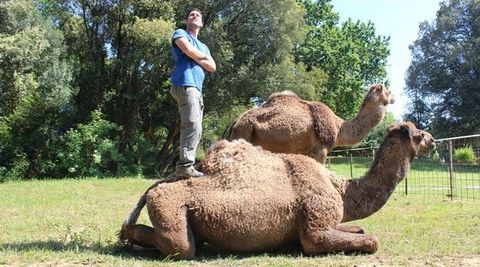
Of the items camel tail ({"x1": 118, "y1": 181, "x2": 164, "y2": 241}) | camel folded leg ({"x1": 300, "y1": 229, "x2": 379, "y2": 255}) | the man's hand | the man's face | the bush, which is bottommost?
camel folded leg ({"x1": 300, "y1": 229, "x2": 379, "y2": 255})

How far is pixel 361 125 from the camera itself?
7680mm

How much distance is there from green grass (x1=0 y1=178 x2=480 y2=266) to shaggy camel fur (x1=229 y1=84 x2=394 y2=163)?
4.96 feet

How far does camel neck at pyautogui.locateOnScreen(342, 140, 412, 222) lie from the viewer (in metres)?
6.18

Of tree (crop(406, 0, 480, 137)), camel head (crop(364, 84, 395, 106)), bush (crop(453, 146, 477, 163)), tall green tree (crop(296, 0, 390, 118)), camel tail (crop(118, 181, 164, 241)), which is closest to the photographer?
camel tail (crop(118, 181, 164, 241))

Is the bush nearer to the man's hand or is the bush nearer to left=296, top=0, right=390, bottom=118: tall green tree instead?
the man's hand

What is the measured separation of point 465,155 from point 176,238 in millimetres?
14884

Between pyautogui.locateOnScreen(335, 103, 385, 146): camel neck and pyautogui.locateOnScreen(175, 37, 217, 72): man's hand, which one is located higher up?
pyautogui.locateOnScreen(175, 37, 217, 72): man's hand

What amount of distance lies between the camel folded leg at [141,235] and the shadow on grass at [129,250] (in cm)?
12

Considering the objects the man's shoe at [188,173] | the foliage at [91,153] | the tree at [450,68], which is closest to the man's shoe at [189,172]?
the man's shoe at [188,173]

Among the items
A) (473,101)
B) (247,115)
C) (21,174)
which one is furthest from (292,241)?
(473,101)

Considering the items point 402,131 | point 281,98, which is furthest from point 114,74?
point 402,131

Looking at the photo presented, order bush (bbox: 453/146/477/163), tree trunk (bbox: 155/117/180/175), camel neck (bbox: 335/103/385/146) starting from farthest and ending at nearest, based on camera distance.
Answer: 1. tree trunk (bbox: 155/117/180/175)
2. bush (bbox: 453/146/477/163)
3. camel neck (bbox: 335/103/385/146)

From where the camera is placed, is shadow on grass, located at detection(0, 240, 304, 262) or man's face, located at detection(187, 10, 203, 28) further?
man's face, located at detection(187, 10, 203, 28)

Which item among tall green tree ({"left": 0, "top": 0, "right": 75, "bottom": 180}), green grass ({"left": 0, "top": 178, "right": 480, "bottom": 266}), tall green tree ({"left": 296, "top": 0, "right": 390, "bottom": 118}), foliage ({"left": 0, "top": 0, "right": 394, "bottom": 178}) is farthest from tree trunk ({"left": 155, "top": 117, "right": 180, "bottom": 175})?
green grass ({"left": 0, "top": 178, "right": 480, "bottom": 266})
